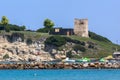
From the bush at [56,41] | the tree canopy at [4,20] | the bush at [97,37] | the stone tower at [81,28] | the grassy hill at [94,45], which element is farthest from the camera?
the tree canopy at [4,20]

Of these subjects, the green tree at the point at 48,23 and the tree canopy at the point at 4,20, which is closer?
the tree canopy at the point at 4,20

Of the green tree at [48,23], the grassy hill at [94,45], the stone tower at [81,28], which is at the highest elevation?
the green tree at [48,23]

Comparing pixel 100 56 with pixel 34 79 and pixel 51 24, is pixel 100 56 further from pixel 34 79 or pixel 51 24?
pixel 34 79

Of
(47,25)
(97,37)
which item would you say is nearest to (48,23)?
(47,25)

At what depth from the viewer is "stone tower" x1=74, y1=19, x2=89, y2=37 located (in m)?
152

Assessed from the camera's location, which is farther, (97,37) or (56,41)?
(97,37)

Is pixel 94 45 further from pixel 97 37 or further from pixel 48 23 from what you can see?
pixel 48 23

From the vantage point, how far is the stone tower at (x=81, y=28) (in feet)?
498

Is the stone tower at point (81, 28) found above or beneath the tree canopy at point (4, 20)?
beneath

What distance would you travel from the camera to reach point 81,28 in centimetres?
15212

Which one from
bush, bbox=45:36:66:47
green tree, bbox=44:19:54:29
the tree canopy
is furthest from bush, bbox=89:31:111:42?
the tree canopy

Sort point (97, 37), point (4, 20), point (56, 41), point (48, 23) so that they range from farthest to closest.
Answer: point (48, 23)
point (97, 37)
point (4, 20)
point (56, 41)

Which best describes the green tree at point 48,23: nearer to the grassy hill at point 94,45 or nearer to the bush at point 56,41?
the grassy hill at point 94,45

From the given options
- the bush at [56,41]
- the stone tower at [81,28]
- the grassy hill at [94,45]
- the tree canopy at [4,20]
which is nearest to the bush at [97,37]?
the stone tower at [81,28]
